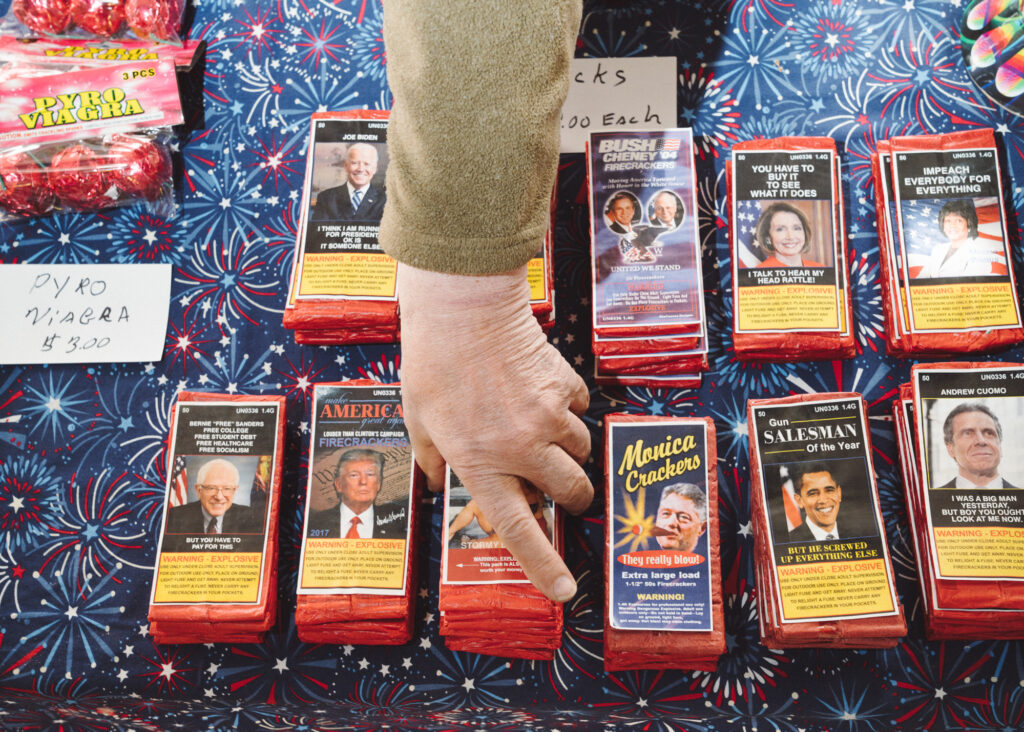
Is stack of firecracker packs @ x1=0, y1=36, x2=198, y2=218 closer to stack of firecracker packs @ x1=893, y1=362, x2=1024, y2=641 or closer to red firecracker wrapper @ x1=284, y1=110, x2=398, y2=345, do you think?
red firecracker wrapper @ x1=284, y1=110, x2=398, y2=345

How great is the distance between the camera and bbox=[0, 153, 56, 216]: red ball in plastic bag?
1.63 metres

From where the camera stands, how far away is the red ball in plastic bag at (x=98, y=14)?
1.69 m

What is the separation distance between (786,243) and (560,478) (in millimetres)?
665

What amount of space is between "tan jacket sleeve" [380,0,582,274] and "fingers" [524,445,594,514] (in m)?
0.33

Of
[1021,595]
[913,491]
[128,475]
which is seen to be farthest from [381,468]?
[1021,595]

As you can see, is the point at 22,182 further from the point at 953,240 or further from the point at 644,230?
the point at 953,240

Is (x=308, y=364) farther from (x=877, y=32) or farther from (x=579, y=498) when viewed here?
(x=877, y=32)

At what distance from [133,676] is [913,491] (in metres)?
1.48

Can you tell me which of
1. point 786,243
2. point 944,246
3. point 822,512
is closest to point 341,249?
point 786,243

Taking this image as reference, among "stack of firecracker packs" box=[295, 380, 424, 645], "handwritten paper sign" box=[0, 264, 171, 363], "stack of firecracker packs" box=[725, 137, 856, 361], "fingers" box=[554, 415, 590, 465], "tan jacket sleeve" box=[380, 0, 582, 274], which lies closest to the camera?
"tan jacket sleeve" box=[380, 0, 582, 274]

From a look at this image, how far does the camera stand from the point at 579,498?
134 cm

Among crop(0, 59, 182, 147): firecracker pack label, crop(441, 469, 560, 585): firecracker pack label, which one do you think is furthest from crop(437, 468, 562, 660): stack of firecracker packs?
crop(0, 59, 182, 147): firecracker pack label

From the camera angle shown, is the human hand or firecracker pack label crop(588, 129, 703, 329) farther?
firecracker pack label crop(588, 129, 703, 329)

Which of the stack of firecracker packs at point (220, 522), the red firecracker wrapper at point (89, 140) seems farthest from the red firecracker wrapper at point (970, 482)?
the red firecracker wrapper at point (89, 140)
